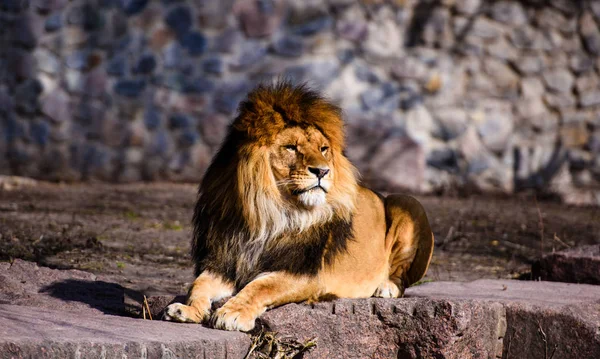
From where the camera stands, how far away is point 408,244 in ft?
16.9

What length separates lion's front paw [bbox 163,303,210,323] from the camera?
3945mm

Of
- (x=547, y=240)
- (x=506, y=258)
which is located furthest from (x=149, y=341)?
(x=547, y=240)

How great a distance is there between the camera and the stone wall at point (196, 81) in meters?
→ 9.48

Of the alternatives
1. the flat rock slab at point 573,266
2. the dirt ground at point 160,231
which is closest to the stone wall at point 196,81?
the dirt ground at point 160,231

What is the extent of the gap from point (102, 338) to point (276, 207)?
3.94 ft

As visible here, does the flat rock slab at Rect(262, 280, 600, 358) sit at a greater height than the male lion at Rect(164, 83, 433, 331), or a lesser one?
lesser

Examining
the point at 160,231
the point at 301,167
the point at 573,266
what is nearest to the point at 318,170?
the point at 301,167

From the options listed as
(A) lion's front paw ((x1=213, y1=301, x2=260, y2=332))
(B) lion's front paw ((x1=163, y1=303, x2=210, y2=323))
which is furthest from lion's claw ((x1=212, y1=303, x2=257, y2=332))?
(B) lion's front paw ((x1=163, y1=303, x2=210, y2=323))

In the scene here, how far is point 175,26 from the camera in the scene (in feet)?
31.3

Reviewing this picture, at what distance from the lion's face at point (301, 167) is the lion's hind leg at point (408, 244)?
101 centimetres

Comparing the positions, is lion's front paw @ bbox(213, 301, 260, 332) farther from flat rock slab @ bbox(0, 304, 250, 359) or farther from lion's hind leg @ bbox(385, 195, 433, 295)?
lion's hind leg @ bbox(385, 195, 433, 295)

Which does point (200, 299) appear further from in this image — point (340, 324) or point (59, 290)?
point (59, 290)

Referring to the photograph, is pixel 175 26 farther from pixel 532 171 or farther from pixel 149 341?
pixel 149 341

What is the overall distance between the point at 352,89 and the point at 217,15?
1.61m
